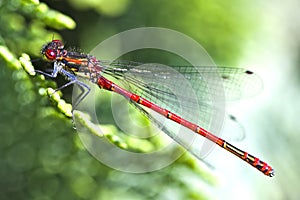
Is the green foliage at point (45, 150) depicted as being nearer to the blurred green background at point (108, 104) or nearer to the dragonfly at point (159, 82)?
the blurred green background at point (108, 104)

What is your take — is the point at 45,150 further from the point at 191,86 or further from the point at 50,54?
the point at 191,86

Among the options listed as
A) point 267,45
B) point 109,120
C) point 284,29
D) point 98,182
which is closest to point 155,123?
point 109,120

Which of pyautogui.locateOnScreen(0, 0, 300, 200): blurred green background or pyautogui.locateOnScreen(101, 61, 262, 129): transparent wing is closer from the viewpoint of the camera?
pyautogui.locateOnScreen(0, 0, 300, 200): blurred green background

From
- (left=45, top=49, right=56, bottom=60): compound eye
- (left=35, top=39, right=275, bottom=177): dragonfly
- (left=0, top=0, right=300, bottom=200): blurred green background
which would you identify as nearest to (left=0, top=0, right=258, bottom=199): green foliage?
(left=0, top=0, right=300, bottom=200): blurred green background

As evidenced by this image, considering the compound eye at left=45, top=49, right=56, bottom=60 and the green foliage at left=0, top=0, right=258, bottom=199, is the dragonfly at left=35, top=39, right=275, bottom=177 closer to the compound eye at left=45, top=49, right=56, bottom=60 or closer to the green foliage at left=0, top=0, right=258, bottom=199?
the compound eye at left=45, top=49, right=56, bottom=60

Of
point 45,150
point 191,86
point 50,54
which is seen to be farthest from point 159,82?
point 45,150

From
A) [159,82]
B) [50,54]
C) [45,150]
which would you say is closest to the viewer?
[45,150]
